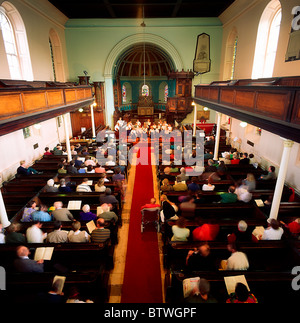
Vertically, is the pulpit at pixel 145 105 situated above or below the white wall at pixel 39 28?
below

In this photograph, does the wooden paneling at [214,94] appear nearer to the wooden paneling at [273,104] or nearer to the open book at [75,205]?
the wooden paneling at [273,104]

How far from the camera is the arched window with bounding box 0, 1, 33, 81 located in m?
10.6

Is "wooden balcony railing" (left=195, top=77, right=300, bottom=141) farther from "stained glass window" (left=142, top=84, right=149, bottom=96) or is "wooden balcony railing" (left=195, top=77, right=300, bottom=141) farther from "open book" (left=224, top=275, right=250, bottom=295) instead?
"stained glass window" (left=142, top=84, right=149, bottom=96)

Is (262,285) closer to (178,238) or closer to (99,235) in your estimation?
(178,238)

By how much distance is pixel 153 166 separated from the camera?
1170cm

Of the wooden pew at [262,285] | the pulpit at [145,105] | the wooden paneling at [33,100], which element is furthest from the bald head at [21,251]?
the pulpit at [145,105]

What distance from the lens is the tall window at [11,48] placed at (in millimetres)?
10695

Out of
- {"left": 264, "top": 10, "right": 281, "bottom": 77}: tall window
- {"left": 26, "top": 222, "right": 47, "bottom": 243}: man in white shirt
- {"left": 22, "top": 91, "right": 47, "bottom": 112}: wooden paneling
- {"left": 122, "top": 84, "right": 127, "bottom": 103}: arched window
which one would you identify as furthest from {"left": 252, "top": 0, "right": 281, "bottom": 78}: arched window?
{"left": 122, "top": 84, "right": 127, "bottom": 103}: arched window

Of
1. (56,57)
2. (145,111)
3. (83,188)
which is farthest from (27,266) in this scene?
(145,111)

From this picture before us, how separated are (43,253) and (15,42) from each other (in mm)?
11763

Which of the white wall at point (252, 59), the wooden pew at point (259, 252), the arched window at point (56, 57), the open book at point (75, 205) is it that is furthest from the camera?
the arched window at point (56, 57)

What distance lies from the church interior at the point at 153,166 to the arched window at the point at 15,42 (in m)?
→ 0.06

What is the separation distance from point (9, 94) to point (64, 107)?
4.05m
